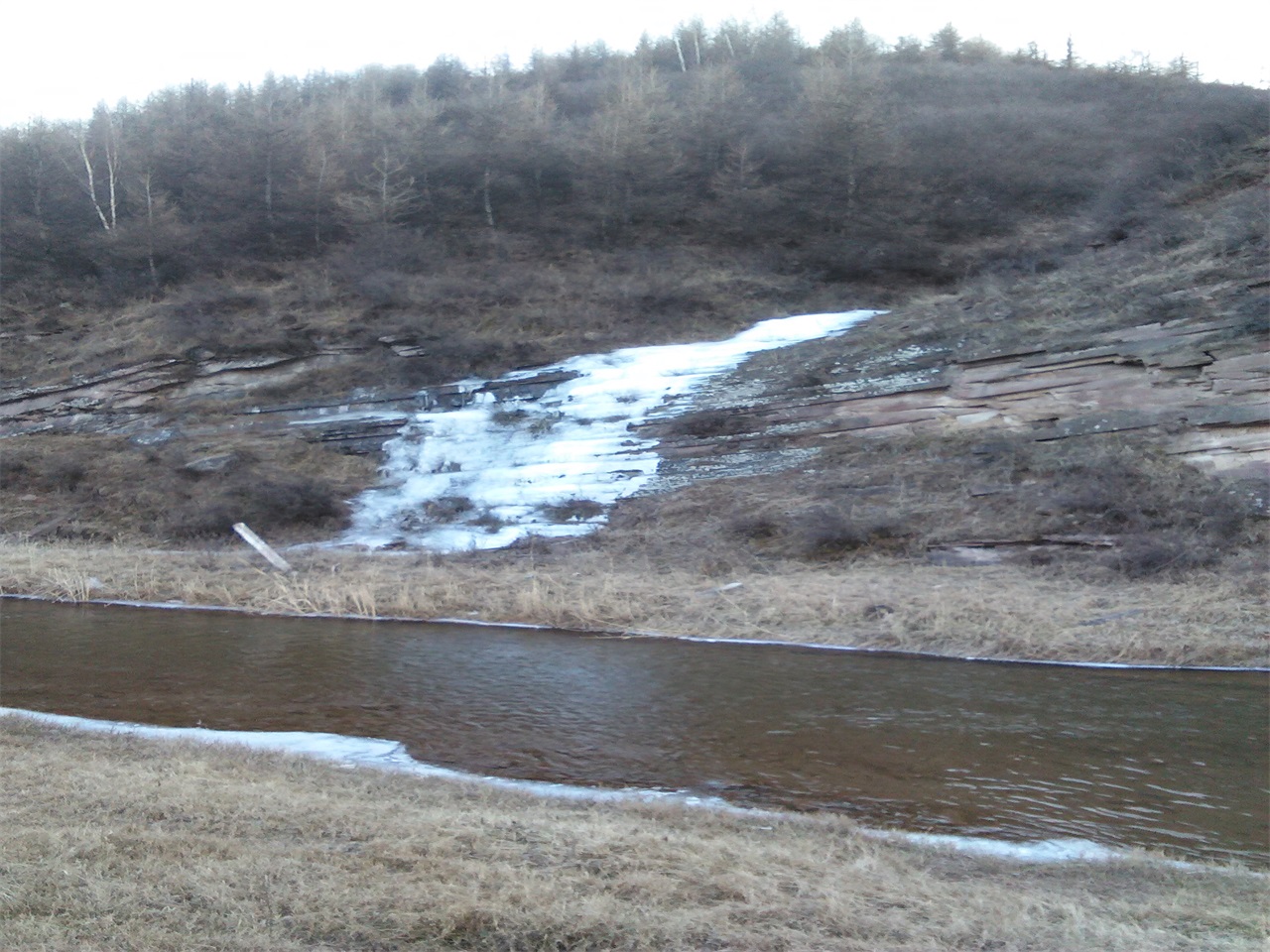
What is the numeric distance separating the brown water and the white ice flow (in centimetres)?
547

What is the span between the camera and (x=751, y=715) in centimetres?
967

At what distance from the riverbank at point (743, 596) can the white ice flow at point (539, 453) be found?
1594mm

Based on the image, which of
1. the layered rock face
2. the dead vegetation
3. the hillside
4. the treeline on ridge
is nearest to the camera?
the layered rock face

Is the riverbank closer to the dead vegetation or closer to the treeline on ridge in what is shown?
the dead vegetation

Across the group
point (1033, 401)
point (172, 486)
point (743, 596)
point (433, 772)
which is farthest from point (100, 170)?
point (433, 772)

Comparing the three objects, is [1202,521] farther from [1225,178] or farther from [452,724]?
[1225,178]

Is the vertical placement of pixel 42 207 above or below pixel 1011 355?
above

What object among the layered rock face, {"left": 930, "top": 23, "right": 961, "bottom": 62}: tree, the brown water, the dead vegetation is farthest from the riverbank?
{"left": 930, "top": 23, "right": 961, "bottom": 62}: tree

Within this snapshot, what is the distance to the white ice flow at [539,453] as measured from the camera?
1920cm

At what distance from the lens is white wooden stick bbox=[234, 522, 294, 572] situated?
17281 millimetres

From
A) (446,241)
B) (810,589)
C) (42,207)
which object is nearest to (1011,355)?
(810,589)

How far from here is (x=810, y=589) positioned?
14.2 metres

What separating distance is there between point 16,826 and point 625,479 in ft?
50.1

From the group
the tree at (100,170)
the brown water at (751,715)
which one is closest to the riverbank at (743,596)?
the brown water at (751,715)
